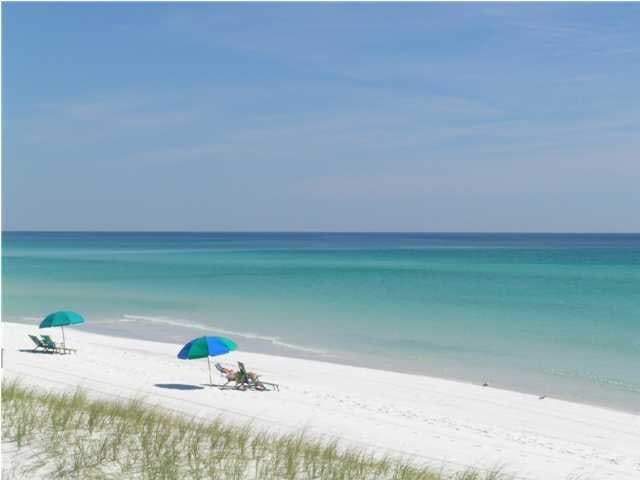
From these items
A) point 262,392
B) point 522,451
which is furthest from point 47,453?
point 262,392

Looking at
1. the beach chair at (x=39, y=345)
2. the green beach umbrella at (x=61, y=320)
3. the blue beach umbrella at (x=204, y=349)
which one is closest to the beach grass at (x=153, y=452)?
the blue beach umbrella at (x=204, y=349)

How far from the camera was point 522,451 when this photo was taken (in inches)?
462

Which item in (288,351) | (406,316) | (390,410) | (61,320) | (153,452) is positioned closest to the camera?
(153,452)

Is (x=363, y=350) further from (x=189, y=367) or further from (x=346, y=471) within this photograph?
(x=346, y=471)

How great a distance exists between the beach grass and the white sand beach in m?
2.98

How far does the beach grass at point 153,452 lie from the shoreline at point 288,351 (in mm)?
10343

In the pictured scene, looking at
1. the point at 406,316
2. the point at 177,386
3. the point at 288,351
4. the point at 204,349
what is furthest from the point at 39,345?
the point at 406,316

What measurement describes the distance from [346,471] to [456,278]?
52.9 meters

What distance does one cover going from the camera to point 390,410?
47.3 ft

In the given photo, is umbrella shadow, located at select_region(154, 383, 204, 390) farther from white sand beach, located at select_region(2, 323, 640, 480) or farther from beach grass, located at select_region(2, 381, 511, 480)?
beach grass, located at select_region(2, 381, 511, 480)

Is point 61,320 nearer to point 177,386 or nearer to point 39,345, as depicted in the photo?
point 39,345

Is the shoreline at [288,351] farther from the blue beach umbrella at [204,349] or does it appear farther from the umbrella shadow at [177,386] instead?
the blue beach umbrella at [204,349]

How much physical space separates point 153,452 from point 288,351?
16150 millimetres

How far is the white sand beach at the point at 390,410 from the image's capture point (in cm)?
1141
